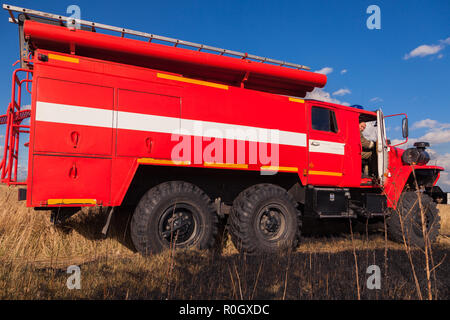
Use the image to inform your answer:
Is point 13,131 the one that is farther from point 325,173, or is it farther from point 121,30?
point 325,173

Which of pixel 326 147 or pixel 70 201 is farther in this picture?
pixel 326 147

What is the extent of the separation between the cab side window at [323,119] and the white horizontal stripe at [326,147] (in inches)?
11.9

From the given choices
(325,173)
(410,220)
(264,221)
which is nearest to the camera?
(264,221)

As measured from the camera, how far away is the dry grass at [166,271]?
3068 mm

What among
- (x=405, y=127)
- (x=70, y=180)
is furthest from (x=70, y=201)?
(x=405, y=127)

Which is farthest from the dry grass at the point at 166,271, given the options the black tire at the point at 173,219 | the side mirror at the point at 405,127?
the side mirror at the point at 405,127

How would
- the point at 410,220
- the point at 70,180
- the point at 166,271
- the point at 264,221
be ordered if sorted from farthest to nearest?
the point at 410,220 < the point at 264,221 < the point at 70,180 < the point at 166,271

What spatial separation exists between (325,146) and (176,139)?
315 centimetres

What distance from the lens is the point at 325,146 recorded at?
621 cm

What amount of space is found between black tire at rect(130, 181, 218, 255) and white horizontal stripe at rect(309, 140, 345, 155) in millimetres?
2441
